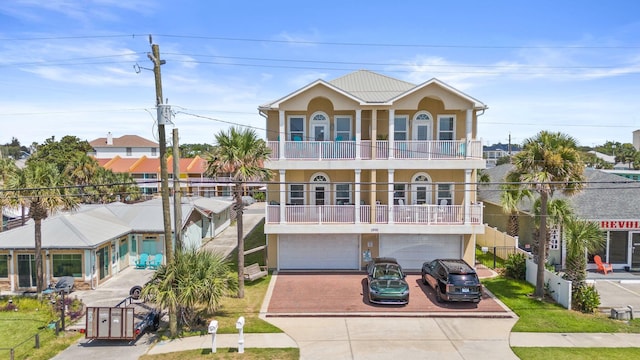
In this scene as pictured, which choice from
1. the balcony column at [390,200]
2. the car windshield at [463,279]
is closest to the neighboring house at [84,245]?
the balcony column at [390,200]

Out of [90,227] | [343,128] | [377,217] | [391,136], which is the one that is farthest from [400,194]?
[90,227]

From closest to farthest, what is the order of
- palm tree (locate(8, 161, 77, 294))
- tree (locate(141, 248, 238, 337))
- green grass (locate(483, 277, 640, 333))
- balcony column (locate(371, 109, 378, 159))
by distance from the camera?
tree (locate(141, 248, 238, 337)) < green grass (locate(483, 277, 640, 333)) < palm tree (locate(8, 161, 77, 294)) < balcony column (locate(371, 109, 378, 159))

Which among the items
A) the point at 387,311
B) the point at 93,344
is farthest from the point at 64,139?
the point at 387,311

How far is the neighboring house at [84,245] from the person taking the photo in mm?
19469

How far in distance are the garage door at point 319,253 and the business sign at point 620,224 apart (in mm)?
13148

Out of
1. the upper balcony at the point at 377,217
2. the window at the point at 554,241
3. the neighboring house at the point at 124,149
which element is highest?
the neighboring house at the point at 124,149

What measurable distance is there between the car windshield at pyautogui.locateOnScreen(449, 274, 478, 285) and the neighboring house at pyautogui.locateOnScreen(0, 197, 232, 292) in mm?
12638

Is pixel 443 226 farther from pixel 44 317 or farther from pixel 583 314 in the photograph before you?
pixel 44 317

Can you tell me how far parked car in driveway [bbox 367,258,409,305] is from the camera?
1627 centimetres

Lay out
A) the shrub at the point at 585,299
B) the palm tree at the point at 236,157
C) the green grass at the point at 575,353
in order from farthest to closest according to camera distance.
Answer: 1. the palm tree at the point at 236,157
2. the shrub at the point at 585,299
3. the green grass at the point at 575,353

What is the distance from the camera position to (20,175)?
60.4ft

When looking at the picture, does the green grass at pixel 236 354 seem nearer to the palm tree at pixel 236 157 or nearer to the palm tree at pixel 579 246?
the palm tree at pixel 236 157

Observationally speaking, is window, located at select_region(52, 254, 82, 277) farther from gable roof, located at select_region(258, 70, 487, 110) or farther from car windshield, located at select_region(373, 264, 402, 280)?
car windshield, located at select_region(373, 264, 402, 280)

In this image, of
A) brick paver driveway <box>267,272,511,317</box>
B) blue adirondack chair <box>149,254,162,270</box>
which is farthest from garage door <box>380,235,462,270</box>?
blue adirondack chair <box>149,254,162,270</box>
